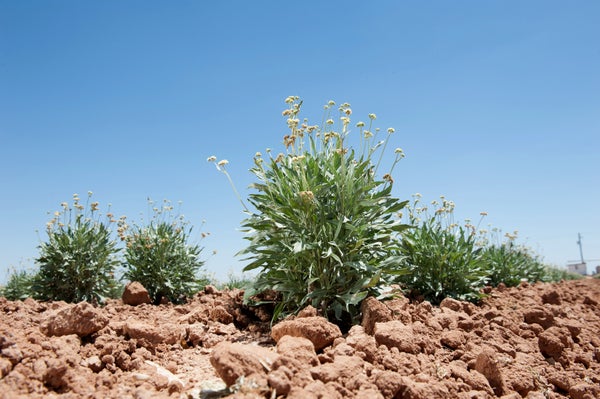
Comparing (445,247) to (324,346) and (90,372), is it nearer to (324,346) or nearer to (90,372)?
(324,346)

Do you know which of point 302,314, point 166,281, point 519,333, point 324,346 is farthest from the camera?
point 166,281

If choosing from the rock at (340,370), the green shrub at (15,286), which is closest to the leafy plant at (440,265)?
the rock at (340,370)

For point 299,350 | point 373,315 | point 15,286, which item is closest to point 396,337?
point 373,315

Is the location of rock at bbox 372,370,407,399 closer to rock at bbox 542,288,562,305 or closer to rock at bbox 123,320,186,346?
rock at bbox 123,320,186,346

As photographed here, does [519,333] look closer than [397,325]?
No

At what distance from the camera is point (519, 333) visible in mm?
4281

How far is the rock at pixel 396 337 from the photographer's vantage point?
10.0 ft

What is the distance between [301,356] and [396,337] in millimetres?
801

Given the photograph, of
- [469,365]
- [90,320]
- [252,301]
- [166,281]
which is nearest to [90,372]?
[90,320]

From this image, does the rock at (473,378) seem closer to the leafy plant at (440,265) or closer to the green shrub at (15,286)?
the leafy plant at (440,265)

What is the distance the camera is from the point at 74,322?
10.6ft

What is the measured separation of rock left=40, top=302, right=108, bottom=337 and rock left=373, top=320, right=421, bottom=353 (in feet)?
6.73

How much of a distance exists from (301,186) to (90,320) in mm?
1995

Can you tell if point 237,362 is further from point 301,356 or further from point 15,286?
point 15,286
